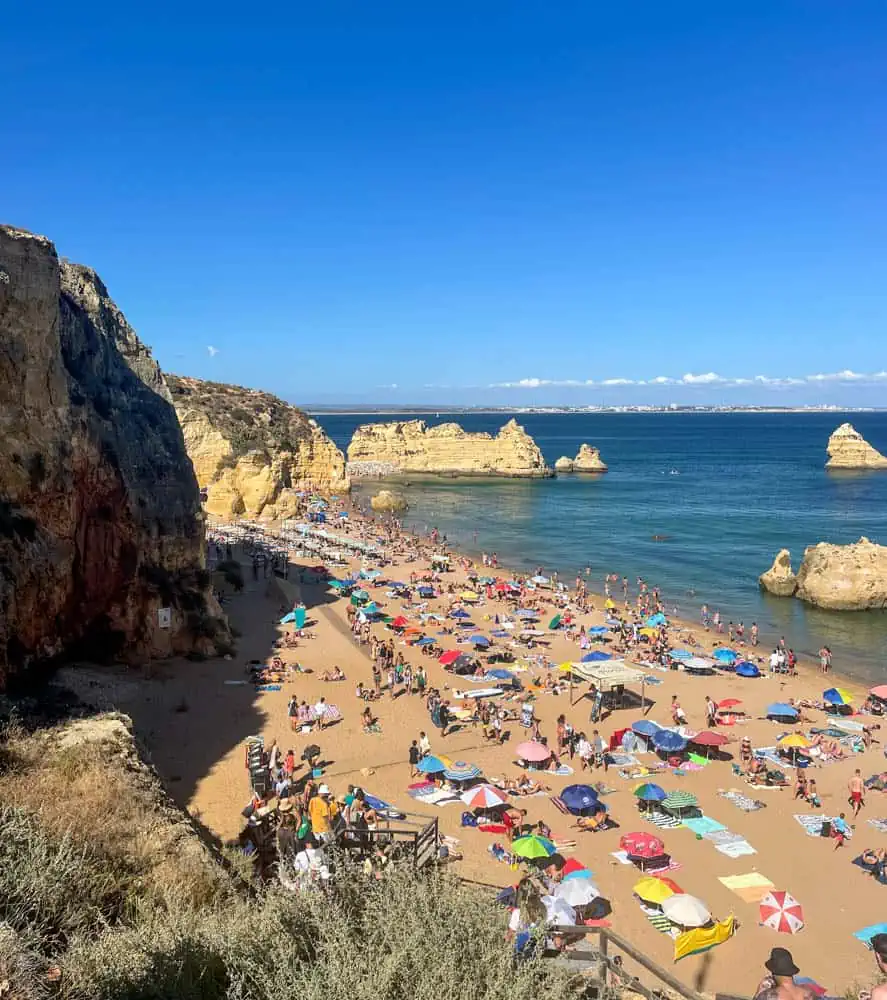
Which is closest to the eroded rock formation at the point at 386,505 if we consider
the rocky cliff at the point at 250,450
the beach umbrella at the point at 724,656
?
the rocky cliff at the point at 250,450

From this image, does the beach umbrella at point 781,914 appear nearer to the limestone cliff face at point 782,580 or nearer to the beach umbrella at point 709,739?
the beach umbrella at point 709,739

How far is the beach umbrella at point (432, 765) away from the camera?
15.1m

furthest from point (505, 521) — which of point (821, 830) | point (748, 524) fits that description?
point (821, 830)

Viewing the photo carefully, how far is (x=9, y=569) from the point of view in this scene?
45.5ft

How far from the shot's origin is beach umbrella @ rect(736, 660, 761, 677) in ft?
78.9

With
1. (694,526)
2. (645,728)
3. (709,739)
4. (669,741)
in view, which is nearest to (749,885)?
(669,741)

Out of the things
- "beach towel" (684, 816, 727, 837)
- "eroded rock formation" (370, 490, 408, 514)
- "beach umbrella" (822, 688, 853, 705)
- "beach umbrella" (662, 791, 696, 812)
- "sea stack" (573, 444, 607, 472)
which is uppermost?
"sea stack" (573, 444, 607, 472)

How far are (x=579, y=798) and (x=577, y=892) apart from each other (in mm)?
3217

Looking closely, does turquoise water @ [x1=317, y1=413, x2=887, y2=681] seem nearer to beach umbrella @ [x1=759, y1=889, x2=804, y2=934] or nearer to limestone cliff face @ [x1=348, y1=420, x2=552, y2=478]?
limestone cliff face @ [x1=348, y1=420, x2=552, y2=478]

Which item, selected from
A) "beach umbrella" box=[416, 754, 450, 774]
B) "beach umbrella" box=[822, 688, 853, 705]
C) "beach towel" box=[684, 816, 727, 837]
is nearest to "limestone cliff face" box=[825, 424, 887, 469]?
"beach umbrella" box=[822, 688, 853, 705]

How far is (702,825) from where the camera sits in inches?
552

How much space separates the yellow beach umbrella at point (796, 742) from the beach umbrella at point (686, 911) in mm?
7488

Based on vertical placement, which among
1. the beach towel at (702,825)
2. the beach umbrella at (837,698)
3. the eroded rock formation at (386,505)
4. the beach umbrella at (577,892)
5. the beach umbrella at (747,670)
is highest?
the eroded rock formation at (386,505)

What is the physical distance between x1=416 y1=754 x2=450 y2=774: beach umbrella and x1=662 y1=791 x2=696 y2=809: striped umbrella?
4.38m
